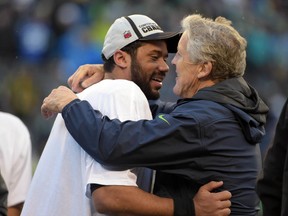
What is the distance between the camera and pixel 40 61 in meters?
6.29

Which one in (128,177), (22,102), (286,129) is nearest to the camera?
(286,129)

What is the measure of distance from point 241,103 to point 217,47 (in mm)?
234

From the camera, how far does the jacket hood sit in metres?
2.56

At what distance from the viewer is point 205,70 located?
106 inches

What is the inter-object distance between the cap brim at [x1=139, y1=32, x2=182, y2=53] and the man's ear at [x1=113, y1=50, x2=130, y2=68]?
0.09 metres

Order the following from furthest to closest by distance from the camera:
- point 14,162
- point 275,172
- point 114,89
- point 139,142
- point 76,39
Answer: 1. point 76,39
2. point 14,162
3. point 114,89
4. point 139,142
5. point 275,172

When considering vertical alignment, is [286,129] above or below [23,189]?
above

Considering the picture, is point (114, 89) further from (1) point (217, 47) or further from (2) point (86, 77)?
(2) point (86, 77)

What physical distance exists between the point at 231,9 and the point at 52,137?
402cm

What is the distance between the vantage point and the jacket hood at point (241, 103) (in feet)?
8.41

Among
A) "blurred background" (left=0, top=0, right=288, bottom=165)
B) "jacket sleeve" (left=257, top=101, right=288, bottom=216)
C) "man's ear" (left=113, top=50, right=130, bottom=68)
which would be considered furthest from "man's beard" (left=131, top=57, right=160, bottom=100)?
"blurred background" (left=0, top=0, right=288, bottom=165)

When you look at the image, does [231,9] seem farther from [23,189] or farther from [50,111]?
[50,111]

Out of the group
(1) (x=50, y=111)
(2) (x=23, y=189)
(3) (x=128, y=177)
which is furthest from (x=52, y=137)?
(2) (x=23, y=189)

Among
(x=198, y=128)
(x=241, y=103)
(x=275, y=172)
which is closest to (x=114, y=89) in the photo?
(x=198, y=128)
